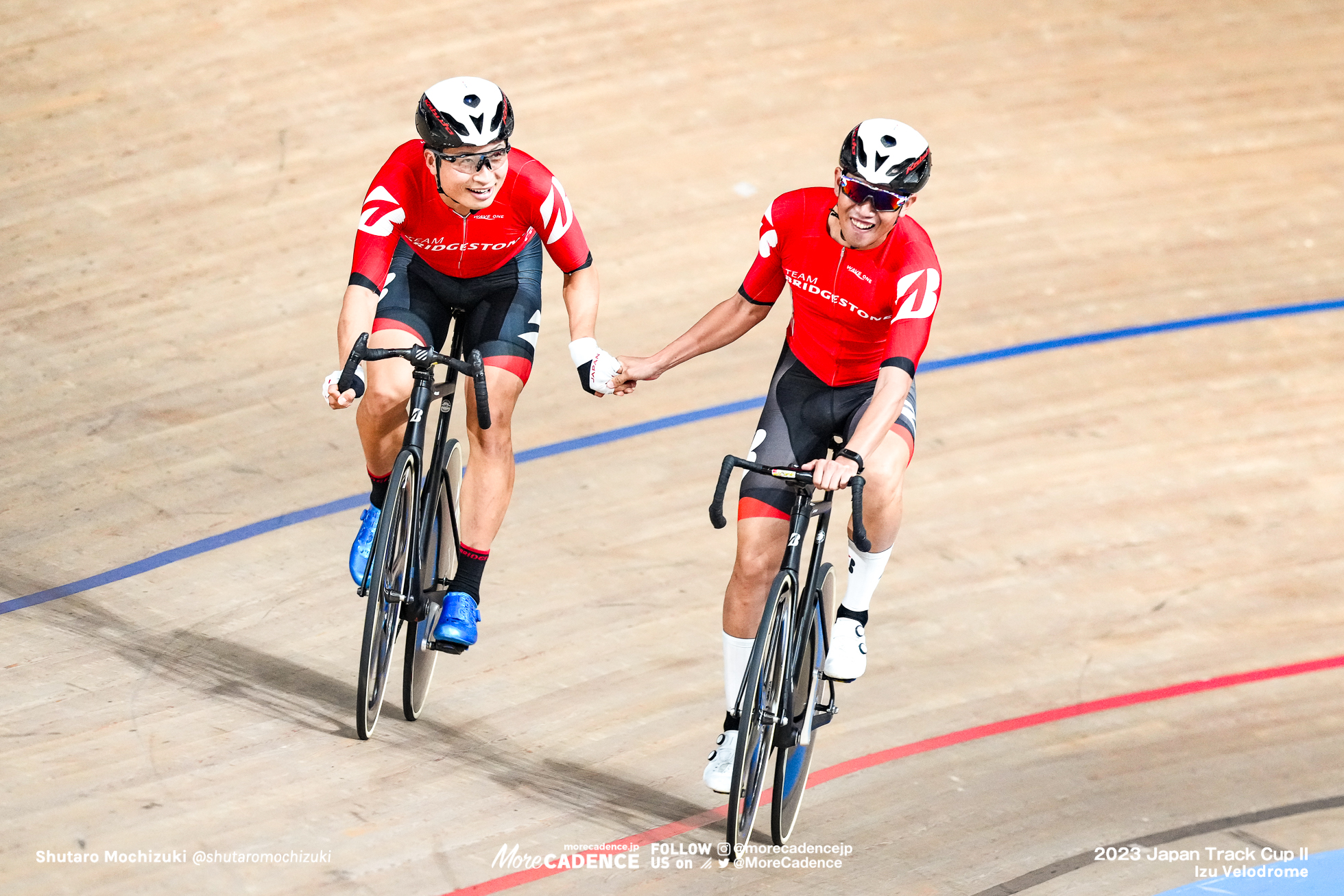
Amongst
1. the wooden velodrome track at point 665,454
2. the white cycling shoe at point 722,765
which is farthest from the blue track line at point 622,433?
the white cycling shoe at point 722,765

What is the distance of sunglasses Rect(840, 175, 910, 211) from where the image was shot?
10.9 ft

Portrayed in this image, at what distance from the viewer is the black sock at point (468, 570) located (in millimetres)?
3809

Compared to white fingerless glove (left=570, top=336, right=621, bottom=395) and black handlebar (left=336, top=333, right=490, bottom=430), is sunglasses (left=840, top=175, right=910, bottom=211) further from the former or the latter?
black handlebar (left=336, top=333, right=490, bottom=430)

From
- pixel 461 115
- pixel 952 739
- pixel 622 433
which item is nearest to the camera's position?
pixel 461 115

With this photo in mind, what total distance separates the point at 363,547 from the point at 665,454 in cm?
173

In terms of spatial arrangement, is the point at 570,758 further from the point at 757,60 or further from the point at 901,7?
the point at 901,7

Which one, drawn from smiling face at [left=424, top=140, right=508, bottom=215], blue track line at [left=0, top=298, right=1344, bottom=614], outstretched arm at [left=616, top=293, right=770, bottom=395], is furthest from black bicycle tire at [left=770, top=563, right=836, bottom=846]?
blue track line at [left=0, top=298, right=1344, bottom=614]

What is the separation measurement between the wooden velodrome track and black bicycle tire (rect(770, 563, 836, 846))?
3.8 inches

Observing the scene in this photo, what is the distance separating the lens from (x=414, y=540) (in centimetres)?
368

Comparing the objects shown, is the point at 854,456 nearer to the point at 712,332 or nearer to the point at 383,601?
the point at 712,332

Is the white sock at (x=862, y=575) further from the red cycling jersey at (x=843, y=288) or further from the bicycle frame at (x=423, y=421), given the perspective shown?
the bicycle frame at (x=423, y=421)

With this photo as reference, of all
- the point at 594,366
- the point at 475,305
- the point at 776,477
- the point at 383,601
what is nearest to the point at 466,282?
the point at 475,305

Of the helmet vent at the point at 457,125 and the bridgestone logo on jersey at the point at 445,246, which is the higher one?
the helmet vent at the point at 457,125

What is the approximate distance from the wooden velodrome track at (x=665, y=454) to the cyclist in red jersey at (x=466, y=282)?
0.59 m
